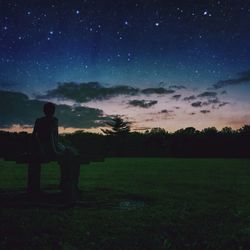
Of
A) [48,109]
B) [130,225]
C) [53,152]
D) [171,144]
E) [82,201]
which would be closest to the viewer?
[130,225]

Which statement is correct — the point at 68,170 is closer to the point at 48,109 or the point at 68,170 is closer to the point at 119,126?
the point at 48,109

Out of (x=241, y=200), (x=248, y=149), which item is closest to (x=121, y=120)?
(x=248, y=149)

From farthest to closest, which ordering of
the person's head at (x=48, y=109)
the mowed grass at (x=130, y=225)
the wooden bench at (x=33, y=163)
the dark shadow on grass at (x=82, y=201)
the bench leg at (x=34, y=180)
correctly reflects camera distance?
the bench leg at (x=34, y=180)
the person's head at (x=48, y=109)
the wooden bench at (x=33, y=163)
the dark shadow on grass at (x=82, y=201)
the mowed grass at (x=130, y=225)

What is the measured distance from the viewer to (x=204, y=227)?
5.33m

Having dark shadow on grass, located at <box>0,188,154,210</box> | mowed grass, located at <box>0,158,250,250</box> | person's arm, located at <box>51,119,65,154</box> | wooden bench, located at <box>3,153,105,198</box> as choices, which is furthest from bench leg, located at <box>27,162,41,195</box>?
mowed grass, located at <box>0,158,250,250</box>

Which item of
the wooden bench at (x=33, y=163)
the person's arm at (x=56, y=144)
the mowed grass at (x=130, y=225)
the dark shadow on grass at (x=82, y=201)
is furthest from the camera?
the wooden bench at (x=33, y=163)

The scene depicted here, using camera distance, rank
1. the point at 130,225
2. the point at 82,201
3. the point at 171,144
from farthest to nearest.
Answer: the point at 171,144 → the point at 82,201 → the point at 130,225

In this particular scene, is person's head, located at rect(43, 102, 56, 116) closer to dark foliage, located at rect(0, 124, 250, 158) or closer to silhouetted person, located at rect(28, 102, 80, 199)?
silhouetted person, located at rect(28, 102, 80, 199)

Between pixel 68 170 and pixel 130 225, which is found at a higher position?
pixel 68 170

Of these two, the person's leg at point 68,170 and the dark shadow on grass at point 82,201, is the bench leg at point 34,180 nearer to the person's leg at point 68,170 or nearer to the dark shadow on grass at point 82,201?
the dark shadow on grass at point 82,201

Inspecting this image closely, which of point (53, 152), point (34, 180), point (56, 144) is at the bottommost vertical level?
point (34, 180)

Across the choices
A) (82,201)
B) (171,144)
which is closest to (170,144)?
(171,144)

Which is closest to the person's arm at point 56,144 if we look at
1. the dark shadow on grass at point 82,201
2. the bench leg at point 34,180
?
the bench leg at point 34,180

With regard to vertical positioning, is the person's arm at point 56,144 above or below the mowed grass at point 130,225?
above
